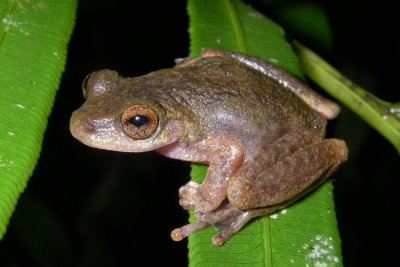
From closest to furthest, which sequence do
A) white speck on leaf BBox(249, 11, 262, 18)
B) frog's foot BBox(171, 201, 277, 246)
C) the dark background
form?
frog's foot BBox(171, 201, 277, 246), white speck on leaf BBox(249, 11, 262, 18), the dark background

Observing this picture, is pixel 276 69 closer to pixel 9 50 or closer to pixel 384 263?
pixel 9 50

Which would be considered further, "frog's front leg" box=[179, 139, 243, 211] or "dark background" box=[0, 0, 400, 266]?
"dark background" box=[0, 0, 400, 266]

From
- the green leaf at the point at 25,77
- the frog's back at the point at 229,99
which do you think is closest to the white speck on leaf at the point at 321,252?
the frog's back at the point at 229,99

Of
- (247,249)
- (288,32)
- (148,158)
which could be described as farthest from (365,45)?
(247,249)

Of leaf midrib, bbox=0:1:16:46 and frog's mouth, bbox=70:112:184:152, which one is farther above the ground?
leaf midrib, bbox=0:1:16:46

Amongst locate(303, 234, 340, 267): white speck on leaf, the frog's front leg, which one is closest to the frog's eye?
the frog's front leg

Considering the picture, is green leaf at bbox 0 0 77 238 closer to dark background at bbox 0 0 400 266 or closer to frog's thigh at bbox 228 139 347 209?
frog's thigh at bbox 228 139 347 209

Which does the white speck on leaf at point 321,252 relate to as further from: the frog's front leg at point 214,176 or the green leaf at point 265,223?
the frog's front leg at point 214,176

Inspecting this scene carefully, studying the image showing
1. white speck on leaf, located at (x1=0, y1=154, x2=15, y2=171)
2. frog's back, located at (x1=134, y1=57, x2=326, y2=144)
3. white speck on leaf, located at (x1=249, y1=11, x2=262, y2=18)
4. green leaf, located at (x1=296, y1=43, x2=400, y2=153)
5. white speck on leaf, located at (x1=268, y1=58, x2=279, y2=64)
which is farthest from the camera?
white speck on leaf, located at (x1=249, y1=11, x2=262, y2=18)
